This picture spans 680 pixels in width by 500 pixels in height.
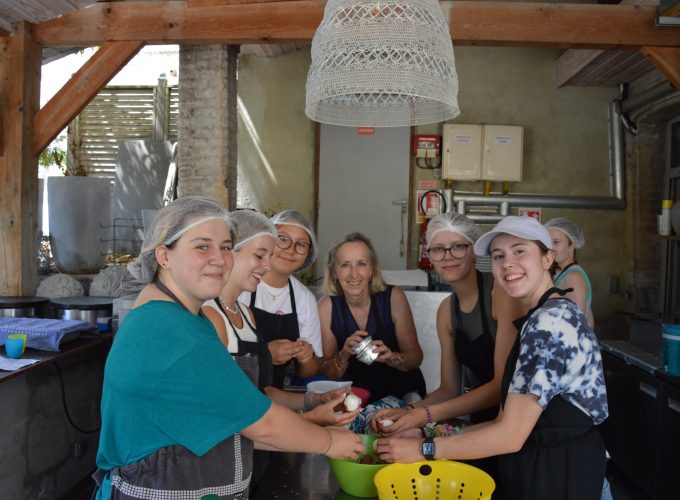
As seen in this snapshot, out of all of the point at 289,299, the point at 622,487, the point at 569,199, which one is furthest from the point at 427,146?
the point at 289,299

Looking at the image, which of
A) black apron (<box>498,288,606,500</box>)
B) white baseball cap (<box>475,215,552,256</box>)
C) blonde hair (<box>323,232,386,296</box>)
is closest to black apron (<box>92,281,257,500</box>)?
black apron (<box>498,288,606,500</box>)

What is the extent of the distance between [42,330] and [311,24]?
10.6 ft

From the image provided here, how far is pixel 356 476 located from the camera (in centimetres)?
175

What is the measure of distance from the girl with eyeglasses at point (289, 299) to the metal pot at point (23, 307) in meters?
2.12

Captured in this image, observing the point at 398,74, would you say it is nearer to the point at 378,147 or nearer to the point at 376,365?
the point at 376,365

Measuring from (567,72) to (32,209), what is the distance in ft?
20.3

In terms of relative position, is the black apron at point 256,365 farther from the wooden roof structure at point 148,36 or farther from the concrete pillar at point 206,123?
the wooden roof structure at point 148,36

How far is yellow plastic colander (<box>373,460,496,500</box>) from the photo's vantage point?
1656 mm

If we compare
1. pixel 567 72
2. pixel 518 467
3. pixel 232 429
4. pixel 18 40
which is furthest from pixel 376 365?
pixel 567 72

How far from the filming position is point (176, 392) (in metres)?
1.47

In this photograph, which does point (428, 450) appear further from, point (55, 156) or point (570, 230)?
point (55, 156)

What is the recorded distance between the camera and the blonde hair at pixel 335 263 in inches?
A: 132

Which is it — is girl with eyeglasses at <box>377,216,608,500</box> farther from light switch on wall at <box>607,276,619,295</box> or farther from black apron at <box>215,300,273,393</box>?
light switch on wall at <box>607,276,619,295</box>

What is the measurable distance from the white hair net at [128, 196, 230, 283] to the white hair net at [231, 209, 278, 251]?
76 cm
